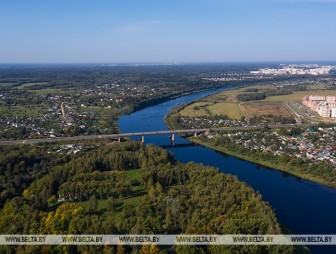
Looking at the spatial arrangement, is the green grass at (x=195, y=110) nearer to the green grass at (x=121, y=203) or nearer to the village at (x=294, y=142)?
the village at (x=294, y=142)

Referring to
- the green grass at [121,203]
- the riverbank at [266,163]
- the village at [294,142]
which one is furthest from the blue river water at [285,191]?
the green grass at [121,203]

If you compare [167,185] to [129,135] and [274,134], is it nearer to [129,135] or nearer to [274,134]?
[129,135]

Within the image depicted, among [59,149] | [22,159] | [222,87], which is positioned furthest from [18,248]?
[222,87]

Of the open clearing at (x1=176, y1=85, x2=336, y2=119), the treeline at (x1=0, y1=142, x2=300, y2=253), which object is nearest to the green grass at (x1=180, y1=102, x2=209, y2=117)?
the open clearing at (x1=176, y1=85, x2=336, y2=119)

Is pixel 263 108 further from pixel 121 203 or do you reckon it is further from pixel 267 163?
pixel 121 203

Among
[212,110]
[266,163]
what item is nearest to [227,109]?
[212,110]

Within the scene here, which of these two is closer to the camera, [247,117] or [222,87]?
[247,117]
